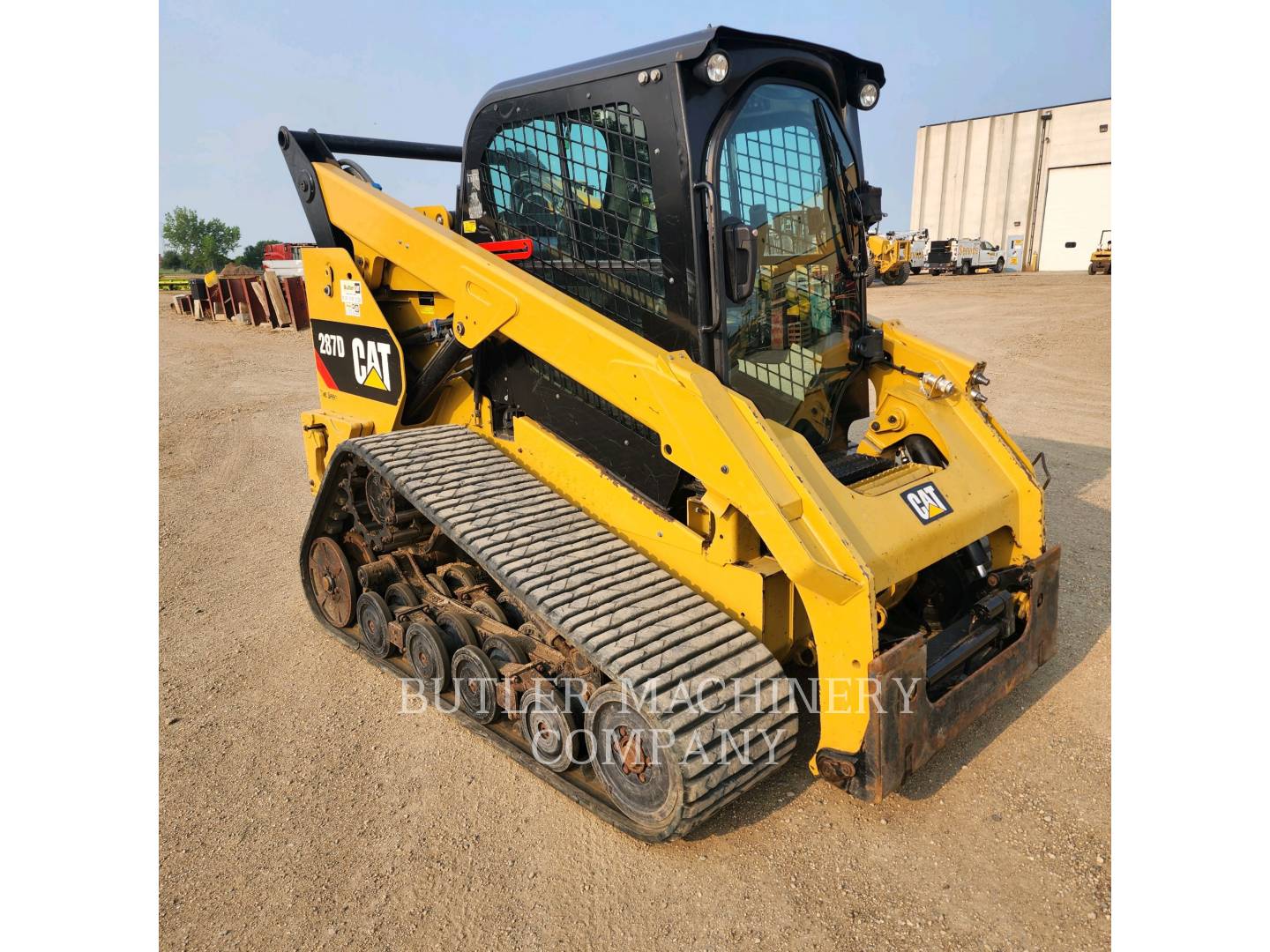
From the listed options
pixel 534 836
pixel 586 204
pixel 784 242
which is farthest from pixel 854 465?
pixel 534 836

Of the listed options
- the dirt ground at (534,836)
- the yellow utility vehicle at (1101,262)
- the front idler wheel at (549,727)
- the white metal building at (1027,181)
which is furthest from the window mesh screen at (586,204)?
the white metal building at (1027,181)

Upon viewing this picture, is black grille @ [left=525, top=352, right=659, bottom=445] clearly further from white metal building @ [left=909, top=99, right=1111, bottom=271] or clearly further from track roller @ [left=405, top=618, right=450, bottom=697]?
white metal building @ [left=909, top=99, right=1111, bottom=271]

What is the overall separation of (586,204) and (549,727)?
6.93ft

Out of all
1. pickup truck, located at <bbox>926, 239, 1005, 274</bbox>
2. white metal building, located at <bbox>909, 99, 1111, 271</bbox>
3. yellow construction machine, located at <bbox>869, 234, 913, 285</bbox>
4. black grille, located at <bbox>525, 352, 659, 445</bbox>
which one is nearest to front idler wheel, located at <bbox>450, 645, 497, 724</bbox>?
black grille, located at <bbox>525, 352, 659, 445</bbox>

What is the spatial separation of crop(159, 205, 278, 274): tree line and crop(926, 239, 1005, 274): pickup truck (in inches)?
2068

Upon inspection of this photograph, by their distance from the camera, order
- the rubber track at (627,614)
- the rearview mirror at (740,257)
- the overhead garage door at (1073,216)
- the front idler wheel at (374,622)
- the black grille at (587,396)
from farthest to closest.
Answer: the overhead garage door at (1073,216) < the front idler wheel at (374,622) < the black grille at (587,396) < the rearview mirror at (740,257) < the rubber track at (627,614)

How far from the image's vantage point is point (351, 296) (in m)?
4.28

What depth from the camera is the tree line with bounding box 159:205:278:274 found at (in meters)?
66.4

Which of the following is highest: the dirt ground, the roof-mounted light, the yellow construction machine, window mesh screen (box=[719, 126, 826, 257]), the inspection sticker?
the yellow construction machine

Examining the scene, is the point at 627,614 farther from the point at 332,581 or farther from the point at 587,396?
the point at 332,581

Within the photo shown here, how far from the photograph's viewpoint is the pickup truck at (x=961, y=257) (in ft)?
111

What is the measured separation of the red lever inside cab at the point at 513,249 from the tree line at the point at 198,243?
6949cm

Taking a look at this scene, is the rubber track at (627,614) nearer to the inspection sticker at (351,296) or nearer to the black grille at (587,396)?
the black grille at (587,396)

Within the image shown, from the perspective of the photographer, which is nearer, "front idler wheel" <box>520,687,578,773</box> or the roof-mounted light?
the roof-mounted light
